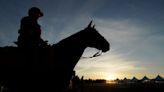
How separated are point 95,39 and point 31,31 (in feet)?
7.85

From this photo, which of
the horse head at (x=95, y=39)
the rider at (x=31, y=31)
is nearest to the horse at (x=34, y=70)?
the rider at (x=31, y=31)

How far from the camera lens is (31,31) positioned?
7715 mm

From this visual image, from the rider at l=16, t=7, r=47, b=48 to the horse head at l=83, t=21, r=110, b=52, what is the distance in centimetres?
169

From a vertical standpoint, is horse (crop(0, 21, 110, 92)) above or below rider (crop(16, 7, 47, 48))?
below

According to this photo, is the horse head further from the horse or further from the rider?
the rider

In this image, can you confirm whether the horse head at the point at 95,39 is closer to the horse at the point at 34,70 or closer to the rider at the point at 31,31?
the horse at the point at 34,70

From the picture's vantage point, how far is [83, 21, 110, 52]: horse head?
8562mm

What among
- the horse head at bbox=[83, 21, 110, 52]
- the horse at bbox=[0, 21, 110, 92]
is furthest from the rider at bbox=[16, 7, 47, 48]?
the horse head at bbox=[83, 21, 110, 52]

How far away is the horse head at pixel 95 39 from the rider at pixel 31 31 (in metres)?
1.69

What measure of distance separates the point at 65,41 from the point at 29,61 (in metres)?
1.47

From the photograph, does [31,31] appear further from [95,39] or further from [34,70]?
[95,39]

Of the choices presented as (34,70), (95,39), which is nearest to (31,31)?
(34,70)

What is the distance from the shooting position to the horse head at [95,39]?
856 cm

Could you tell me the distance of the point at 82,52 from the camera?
8391 mm
